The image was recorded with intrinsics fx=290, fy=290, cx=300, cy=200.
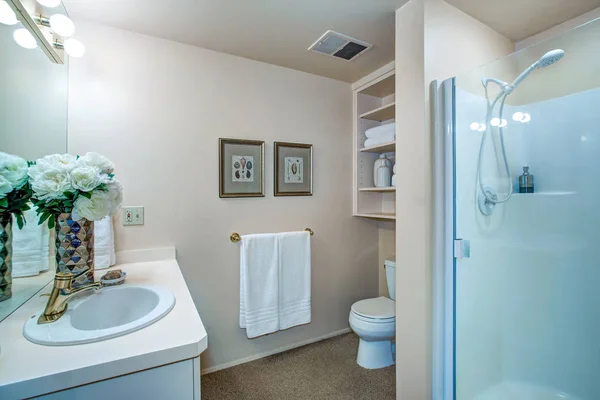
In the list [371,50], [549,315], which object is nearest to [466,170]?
[549,315]

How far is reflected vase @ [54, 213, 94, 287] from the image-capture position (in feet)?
3.42

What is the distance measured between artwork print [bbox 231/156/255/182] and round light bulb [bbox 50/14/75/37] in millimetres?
1038

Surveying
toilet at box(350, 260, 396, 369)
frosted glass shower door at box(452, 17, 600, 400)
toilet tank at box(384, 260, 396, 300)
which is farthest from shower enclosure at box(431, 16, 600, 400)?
toilet tank at box(384, 260, 396, 300)

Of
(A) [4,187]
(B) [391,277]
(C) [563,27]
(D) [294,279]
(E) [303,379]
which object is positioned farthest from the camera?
(B) [391,277]

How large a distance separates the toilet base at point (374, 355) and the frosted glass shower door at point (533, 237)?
2.18 ft

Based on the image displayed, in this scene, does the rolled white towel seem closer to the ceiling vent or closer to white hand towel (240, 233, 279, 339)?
the ceiling vent

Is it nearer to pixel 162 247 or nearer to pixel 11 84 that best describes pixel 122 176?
pixel 162 247

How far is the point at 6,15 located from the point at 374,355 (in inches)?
98.0

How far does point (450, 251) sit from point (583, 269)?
27.1 inches

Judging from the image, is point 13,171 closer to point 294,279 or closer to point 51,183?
point 51,183

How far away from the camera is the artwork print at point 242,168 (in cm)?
203

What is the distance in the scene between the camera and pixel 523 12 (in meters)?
1.54

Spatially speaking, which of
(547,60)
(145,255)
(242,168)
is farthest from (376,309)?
(547,60)

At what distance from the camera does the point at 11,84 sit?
1.05 m
